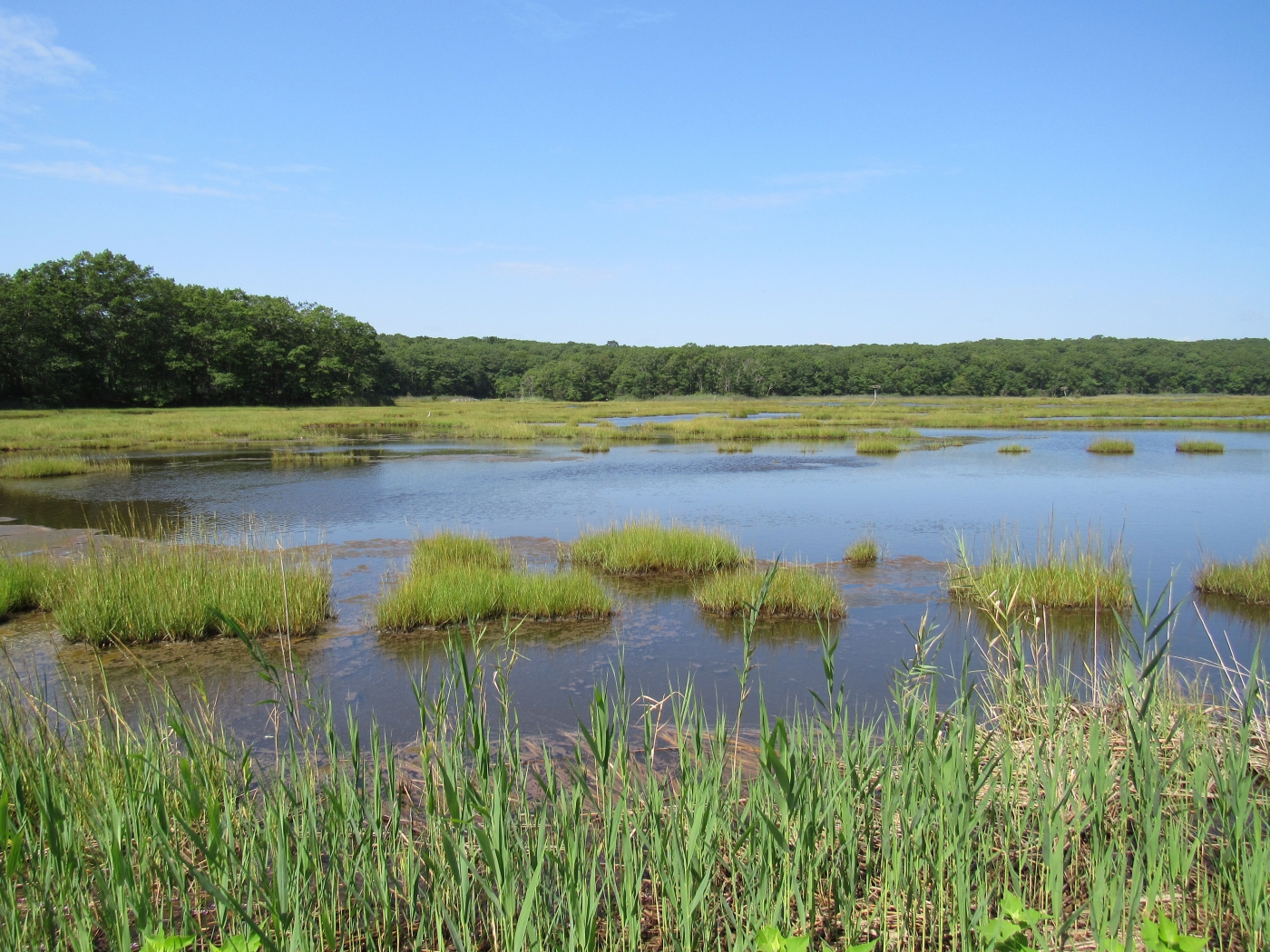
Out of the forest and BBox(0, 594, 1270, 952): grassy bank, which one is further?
the forest

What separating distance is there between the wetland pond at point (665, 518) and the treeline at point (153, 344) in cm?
2922

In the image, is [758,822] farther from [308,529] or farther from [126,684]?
[308,529]

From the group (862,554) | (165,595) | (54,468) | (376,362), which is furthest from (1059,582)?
(376,362)

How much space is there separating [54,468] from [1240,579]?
93.9 ft

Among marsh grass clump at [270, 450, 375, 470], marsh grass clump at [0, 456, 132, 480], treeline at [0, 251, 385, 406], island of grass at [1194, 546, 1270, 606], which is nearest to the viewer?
island of grass at [1194, 546, 1270, 606]

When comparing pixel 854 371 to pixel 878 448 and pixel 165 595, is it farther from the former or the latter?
pixel 165 595

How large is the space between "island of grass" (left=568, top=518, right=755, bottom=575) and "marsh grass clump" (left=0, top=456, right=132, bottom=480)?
19.9 meters

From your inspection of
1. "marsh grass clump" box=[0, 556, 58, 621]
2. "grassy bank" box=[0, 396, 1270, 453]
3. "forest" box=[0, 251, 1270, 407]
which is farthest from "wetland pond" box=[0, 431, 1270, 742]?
"forest" box=[0, 251, 1270, 407]

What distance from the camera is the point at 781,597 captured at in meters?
9.47

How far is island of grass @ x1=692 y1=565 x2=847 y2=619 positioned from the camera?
9344 mm

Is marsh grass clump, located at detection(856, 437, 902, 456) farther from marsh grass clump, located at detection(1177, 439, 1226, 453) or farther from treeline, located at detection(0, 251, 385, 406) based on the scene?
treeline, located at detection(0, 251, 385, 406)

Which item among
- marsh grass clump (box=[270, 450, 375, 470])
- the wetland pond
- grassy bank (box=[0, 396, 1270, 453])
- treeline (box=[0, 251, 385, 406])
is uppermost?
treeline (box=[0, 251, 385, 406])

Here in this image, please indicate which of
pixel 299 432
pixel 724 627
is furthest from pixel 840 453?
pixel 299 432

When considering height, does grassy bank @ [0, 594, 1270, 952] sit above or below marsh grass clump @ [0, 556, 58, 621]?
above
